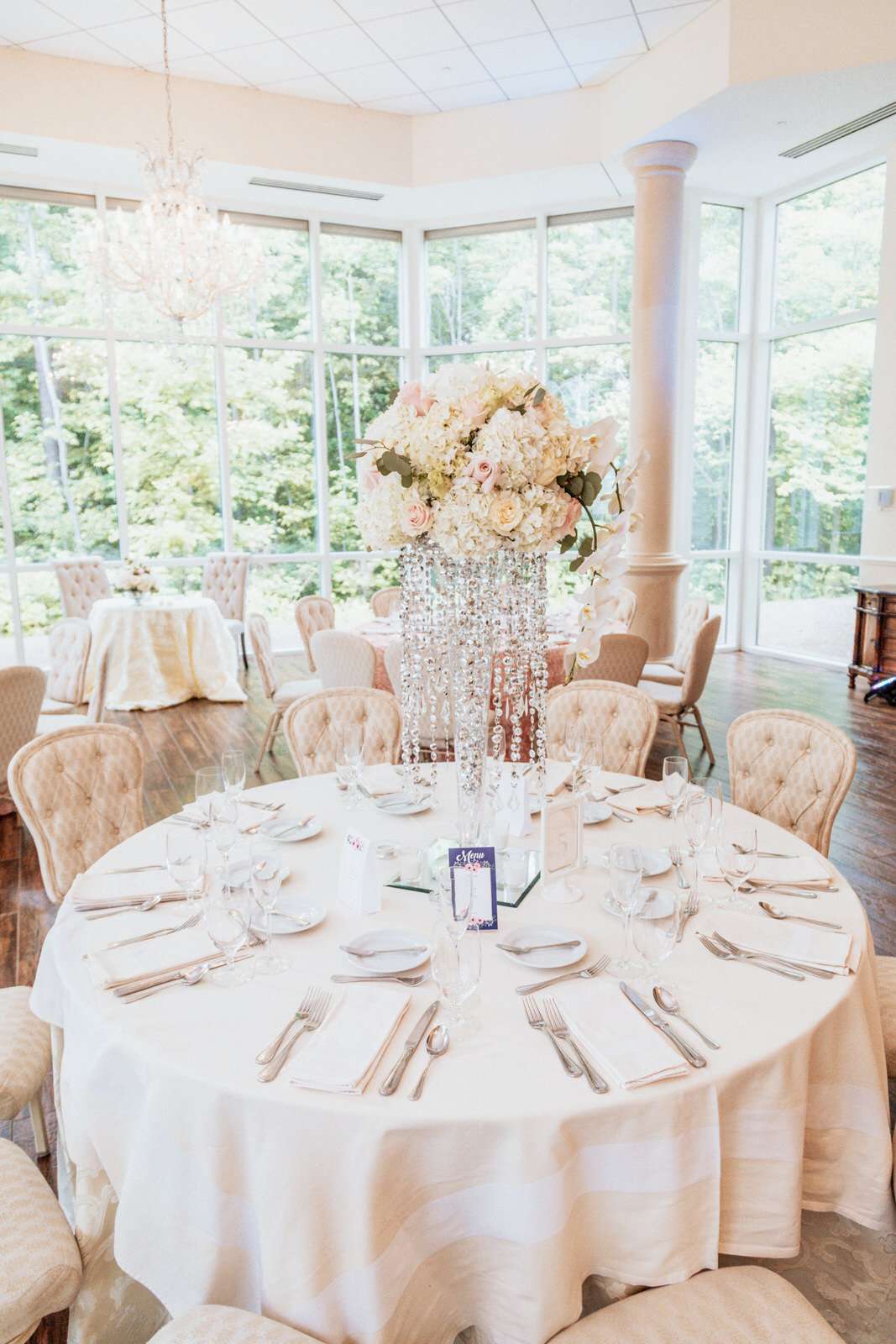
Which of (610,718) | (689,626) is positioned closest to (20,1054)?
(610,718)

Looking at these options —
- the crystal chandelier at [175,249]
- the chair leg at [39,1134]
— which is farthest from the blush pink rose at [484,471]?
the crystal chandelier at [175,249]

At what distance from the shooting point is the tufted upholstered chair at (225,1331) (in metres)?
1.21

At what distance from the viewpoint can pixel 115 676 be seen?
7.18 m

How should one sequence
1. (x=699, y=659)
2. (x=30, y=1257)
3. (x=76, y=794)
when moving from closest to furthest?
(x=30, y=1257)
(x=76, y=794)
(x=699, y=659)

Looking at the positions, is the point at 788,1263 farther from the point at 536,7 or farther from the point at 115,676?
the point at 536,7

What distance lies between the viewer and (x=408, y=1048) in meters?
1.40

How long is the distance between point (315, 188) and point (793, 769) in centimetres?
779

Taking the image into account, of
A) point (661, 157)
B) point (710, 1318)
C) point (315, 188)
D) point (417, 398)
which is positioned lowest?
point (710, 1318)

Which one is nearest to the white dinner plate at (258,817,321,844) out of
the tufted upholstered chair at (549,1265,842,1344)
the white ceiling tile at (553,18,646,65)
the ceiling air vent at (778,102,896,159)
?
the tufted upholstered chair at (549,1265,842,1344)

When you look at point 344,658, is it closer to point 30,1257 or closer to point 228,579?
point 30,1257

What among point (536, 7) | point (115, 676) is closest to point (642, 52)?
point (536, 7)

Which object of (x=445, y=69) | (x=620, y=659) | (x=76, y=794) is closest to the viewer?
(x=76, y=794)

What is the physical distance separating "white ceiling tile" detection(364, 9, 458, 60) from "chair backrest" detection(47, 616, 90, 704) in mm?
4768

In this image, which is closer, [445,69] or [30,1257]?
[30,1257]
